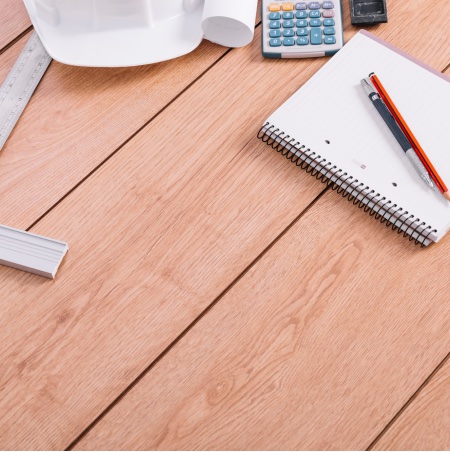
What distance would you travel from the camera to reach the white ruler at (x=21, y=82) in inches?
40.6

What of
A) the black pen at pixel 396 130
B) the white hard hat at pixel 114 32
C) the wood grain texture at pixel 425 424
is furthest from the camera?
the white hard hat at pixel 114 32

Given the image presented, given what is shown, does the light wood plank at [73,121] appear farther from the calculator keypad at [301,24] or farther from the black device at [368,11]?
the black device at [368,11]

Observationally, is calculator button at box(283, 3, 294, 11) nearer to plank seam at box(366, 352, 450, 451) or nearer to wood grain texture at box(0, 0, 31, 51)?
wood grain texture at box(0, 0, 31, 51)

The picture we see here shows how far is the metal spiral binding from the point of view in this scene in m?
0.92

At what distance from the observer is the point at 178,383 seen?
34.3 inches

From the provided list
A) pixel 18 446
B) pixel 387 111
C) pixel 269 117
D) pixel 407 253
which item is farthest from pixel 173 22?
pixel 18 446

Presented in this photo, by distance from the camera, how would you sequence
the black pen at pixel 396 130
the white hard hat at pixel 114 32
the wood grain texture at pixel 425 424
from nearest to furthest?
1. the wood grain texture at pixel 425 424
2. the black pen at pixel 396 130
3. the white hard hat at pixel 114 32

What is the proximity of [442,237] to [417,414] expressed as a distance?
0.22 meters

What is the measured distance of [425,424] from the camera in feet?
2.76

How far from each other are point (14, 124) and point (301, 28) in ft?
1.36

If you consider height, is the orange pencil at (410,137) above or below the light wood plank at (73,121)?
above

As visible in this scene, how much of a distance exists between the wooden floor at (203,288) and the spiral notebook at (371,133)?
0.09 ft

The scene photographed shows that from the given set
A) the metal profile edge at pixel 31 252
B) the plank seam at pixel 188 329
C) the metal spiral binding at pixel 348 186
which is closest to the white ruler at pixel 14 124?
the metal profile edge at pixel 31 252

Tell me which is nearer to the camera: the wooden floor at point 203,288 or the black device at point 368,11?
the wooden floor at point 203,288
